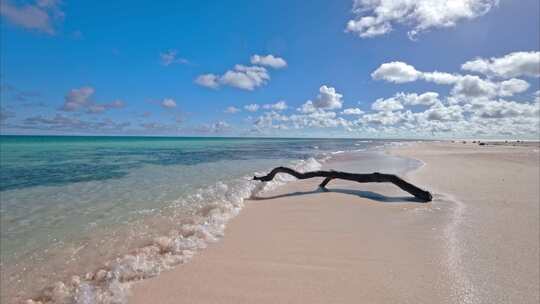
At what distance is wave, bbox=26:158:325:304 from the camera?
11.8 feet

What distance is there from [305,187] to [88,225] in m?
7.89

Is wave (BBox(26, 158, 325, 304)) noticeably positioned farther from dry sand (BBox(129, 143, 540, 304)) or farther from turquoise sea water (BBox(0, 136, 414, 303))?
dry sand (BBox(129, 143, 540, 304))

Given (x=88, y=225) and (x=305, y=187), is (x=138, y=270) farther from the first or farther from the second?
(x=305, y=187)

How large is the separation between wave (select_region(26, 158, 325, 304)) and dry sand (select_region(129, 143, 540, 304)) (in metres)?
0.25

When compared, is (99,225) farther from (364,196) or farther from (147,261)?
(364,196)

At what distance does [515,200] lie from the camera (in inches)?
308

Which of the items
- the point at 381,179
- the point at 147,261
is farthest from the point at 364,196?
the point at 147,261

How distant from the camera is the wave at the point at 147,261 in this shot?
11.8 ft

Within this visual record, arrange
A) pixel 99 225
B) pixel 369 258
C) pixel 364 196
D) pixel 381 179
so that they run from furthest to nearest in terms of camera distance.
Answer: pixel 381 179, pixel 364 196, pixel 99 225, pixel 369 258

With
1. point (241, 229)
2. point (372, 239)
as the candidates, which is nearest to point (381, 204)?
point (372, 239)

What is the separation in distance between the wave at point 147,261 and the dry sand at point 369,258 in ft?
0.83

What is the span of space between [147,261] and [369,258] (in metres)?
3.76

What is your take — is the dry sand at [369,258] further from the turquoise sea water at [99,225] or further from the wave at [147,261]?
the turquoise sea water at [99,225]

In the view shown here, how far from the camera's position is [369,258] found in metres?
4.30
